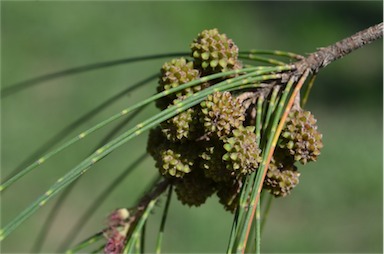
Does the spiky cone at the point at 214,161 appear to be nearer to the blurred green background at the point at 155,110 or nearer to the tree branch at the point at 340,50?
the tree branch at the point at 340,50

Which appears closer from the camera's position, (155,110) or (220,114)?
(220,114)

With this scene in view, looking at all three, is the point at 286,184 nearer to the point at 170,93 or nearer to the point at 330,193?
the point at 170,93

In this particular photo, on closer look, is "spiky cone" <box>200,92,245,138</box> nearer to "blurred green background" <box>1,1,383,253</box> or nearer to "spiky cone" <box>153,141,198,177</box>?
"spiky cone" <box>153,141,198,177</box>

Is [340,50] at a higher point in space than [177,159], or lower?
higher

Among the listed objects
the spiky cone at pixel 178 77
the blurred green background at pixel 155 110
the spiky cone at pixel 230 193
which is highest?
the blurred green background at pixel 155 110

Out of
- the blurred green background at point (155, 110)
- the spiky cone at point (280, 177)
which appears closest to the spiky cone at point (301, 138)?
the spiky cone at point (280, 177)

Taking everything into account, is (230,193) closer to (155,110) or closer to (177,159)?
(177,159)

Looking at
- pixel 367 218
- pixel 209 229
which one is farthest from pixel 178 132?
pixel 367 218

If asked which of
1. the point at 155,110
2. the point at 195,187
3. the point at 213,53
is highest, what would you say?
the point at 155,110

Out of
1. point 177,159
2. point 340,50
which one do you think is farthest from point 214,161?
point 340,50
